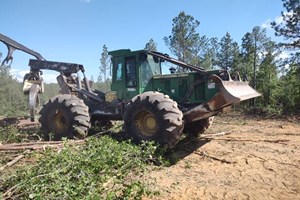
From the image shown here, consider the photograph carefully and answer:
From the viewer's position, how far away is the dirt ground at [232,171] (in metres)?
5.15

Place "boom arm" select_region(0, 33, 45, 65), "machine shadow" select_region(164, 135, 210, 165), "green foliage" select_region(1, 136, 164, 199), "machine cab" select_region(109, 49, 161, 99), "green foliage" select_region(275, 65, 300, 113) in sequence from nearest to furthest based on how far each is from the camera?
"green foliage" select_region(1, 136, 164, 199), "machine shadow" select_region(164, 135, 210, 165), "machine cab" select_region(109, 49, 161, 99), "boom arm" select_region(0, 33, 45, 65), "green foliage" select_region(275, 65, 300, 113)

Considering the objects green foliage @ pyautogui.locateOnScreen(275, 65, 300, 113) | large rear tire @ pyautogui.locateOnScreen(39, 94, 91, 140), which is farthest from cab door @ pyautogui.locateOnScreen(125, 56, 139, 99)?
green foliage @ pyautogui.locateOnScreen(275, 65, 300, 113)

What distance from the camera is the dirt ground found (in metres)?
5.15

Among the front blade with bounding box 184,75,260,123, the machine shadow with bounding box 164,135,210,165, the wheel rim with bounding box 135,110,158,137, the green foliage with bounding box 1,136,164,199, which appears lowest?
the machine shadow with bounding box 164,135,210,165

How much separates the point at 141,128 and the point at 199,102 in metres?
1.75

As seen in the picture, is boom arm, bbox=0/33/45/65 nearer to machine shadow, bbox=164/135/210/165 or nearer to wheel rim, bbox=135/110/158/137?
wheel rim, bbox=135/110/158/137

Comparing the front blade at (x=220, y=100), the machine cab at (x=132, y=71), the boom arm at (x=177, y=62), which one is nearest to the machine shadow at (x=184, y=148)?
the front blade at (x=220, y=100)

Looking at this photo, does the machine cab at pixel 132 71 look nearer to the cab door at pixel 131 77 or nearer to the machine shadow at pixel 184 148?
the cab door at pixel 131 77

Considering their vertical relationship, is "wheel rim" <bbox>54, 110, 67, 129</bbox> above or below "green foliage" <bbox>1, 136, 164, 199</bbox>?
above

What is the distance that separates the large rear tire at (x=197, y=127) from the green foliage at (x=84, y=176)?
11.6 feet

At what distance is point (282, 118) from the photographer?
17.8 m

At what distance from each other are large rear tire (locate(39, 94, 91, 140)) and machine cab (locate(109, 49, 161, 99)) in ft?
4.28

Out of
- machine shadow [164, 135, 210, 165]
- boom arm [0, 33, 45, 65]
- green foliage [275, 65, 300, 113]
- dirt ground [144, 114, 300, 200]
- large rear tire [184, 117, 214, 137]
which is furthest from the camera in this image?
green foliage [275, 65, 300, 113]

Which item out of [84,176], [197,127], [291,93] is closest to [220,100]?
[197,127]
